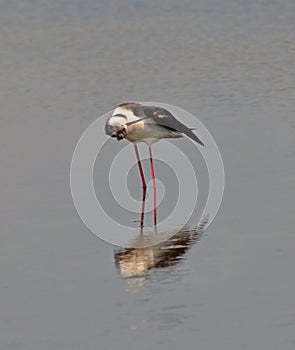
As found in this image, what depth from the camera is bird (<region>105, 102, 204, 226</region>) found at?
1154 centimetres

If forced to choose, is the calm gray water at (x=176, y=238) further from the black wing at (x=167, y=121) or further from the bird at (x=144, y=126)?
the bird at (x=144, y=126)

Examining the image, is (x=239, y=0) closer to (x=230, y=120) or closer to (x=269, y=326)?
(x=230, y=120)

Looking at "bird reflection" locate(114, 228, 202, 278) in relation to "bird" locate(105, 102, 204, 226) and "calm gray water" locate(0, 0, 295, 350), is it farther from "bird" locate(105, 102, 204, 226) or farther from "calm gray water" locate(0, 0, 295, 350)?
"bird" locate(105, 102, 204, 226)

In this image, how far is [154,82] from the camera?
16.5 meters

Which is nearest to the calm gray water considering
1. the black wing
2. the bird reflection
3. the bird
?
the bird reflection

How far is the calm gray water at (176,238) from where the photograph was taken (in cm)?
761

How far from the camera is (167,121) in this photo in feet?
37.9

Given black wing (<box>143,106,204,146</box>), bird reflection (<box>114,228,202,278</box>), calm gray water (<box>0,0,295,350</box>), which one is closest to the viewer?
calm gray water (<box>0,0,295,350</box>)

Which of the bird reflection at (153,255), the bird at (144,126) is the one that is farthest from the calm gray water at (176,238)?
the bird at (144,126)

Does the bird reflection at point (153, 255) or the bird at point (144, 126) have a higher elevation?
the bird at point (144, 126)

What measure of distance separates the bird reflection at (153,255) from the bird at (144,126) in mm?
1876

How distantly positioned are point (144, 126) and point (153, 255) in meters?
2.66

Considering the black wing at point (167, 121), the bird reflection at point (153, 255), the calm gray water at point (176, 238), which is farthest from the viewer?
the black wing at point (167, 121)

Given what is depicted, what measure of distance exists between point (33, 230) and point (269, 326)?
298 cm
